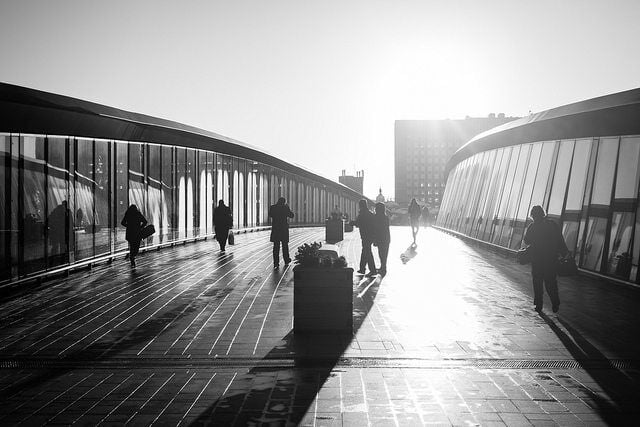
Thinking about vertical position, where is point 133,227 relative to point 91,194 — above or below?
below

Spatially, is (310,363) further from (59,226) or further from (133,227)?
(133,227)

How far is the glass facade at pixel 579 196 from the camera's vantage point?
15.0 metres

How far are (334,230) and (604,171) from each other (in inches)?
625

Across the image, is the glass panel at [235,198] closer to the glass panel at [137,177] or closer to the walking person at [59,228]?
the glass panel at [137,177]

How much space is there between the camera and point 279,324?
31.5ft

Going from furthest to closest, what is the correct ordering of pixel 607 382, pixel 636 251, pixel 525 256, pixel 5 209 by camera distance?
pixel 636 251
pixel 5 209
pixel 525 256
pixel 607 382

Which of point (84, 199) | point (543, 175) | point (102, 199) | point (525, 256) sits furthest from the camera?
point (543, 175)

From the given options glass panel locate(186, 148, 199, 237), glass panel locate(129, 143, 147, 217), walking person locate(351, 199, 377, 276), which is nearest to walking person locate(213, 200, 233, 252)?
glass panel locate(129, 143, 147, 217)

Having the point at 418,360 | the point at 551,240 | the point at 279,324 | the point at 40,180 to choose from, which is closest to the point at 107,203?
the point at 40,180

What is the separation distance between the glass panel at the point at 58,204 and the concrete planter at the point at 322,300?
318 inches

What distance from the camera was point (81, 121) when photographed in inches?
651

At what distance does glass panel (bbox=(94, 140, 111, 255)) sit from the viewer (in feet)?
59.6

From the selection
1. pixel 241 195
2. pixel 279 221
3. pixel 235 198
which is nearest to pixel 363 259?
pixel 279 221

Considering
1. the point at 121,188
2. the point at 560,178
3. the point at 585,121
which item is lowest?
the point at 121,188
